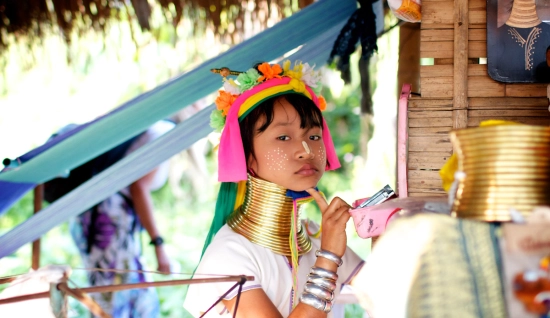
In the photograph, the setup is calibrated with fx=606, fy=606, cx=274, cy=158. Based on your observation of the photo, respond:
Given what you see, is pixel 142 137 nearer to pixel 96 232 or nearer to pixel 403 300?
pixel 96 232

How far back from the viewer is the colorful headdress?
6.80 ft

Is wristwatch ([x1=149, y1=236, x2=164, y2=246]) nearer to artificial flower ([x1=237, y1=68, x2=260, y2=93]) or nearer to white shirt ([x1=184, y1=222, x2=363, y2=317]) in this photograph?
white shirt ([x1=184, y1=222, x2=363, y2=317])

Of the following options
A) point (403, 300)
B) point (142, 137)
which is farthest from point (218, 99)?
point (142, 137)

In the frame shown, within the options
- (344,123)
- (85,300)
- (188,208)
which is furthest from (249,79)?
Result: (344,123)

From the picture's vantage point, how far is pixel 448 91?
7.01 feet

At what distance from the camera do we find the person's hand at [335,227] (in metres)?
1.82

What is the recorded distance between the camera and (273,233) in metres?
2.04

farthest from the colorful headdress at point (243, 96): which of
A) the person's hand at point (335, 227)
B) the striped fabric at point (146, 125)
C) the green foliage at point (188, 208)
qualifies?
the green foliage at point (188, 208)

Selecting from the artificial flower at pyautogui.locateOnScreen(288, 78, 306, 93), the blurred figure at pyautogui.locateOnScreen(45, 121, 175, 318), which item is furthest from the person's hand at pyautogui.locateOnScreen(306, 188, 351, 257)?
the blurred figure at pyautogui.locateOnScreen(45, 121, 175, 318)

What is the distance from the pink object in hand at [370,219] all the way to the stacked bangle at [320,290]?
0.16 m

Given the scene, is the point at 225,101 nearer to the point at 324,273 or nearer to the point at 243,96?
the point at 243,96

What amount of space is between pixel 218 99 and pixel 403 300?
4.16ft

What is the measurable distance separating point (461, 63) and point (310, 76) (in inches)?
21.1

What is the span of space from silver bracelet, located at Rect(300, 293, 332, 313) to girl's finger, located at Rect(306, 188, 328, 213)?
266 millimetres
